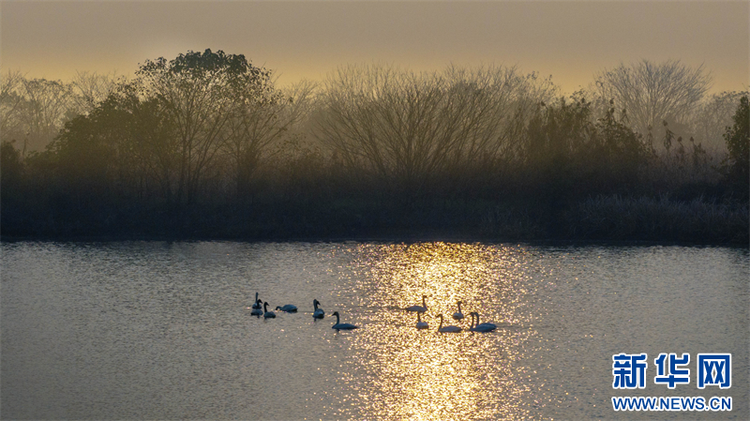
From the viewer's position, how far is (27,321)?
2003 cm

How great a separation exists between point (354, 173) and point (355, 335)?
2603cm

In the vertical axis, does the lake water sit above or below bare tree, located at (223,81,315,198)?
below

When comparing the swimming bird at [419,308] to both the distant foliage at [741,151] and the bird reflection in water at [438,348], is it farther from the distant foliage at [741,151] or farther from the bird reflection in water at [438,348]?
the distant foliage at [741,151]

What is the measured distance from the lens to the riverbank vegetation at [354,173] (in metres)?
39.3

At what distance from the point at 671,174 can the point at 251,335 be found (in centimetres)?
3181

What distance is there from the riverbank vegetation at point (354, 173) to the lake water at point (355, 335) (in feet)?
24.2

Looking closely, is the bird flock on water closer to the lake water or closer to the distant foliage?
the lake water

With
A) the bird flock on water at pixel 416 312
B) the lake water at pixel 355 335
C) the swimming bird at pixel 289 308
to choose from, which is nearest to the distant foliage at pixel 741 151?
the lake water at pixel 355 335

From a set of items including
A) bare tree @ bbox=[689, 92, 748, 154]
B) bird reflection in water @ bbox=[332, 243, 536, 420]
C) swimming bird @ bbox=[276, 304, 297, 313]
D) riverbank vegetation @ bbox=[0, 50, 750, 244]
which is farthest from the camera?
bare tree @ bbox=[689, 92, 748, 154]

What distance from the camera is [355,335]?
726 inches

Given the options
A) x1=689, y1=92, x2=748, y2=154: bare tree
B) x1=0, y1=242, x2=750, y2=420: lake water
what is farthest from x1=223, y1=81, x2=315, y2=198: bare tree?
x1=689, y1=92, x2=748, y2=154: bare tree

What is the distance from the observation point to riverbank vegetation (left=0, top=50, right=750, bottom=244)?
3928 cm

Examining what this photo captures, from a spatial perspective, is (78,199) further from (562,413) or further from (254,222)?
(562,413)

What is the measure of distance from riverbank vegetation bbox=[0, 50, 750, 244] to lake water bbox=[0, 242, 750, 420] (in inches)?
290
